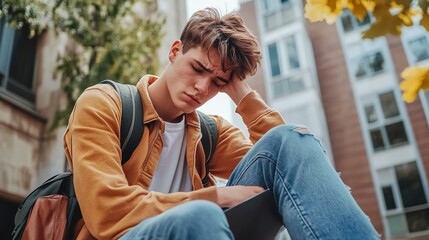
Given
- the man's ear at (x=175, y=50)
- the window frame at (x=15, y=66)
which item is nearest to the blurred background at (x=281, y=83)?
the window frame at (x=15, y=66)

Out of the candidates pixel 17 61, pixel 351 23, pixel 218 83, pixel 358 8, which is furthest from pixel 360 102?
pixel 358 8

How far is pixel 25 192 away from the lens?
21.2 feet

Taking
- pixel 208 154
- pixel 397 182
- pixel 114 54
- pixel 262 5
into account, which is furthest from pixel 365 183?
pixel 208 154

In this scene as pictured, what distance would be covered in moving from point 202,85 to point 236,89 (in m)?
0.37

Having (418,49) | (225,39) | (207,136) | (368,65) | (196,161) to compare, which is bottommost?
(196,161)

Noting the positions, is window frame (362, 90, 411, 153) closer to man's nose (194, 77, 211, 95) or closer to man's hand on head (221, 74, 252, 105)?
man's hand on head (221, 74, 252, 105)

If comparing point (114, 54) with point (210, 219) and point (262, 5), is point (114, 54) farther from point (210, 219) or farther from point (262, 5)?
point (262, 5)

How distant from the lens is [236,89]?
2520 millimetres

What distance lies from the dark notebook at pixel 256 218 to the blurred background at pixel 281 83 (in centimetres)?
435

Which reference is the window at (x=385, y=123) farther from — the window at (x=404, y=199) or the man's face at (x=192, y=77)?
the man's face at (x=192, y=77)

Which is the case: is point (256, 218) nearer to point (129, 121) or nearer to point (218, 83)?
point (129, 121)

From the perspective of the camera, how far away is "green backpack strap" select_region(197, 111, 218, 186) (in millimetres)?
2350

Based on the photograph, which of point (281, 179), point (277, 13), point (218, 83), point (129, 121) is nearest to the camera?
point (281, 179)

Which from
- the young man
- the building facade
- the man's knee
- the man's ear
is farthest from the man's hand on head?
the building facade
